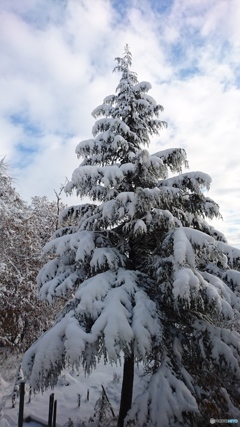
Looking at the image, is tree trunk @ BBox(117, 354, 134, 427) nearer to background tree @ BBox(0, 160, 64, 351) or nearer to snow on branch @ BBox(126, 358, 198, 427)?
snow on branch @ BBox(126, 358, 198, 427)

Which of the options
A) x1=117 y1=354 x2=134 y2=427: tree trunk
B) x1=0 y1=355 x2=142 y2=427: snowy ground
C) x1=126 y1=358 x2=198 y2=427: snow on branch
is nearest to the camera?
x1=126 y1=358 x2=198 y2=427: snow on branch

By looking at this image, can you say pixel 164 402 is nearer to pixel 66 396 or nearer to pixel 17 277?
pixel 66 396

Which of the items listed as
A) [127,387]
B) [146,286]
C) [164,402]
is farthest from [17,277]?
[164,402]

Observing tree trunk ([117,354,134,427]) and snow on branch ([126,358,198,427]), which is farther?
tree trunk ([117,354,134,427])

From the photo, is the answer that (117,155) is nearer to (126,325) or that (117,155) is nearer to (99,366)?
(126,325)

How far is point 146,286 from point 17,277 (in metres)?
6.55

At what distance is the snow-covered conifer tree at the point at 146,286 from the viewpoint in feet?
17.0

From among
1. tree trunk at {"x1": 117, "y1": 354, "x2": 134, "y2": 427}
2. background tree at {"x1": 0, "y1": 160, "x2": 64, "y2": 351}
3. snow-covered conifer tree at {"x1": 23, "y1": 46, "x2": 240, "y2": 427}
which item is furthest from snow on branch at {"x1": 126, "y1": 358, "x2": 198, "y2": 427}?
background tree at {"x1": 0, "y1": 160, "x2": 64, "y2": 351}

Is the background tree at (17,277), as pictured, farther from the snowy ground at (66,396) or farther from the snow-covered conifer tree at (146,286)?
the snow-covered conifer tree at (146,286)

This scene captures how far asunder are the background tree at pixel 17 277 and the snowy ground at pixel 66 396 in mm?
1956

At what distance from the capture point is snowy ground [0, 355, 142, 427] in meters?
8.97

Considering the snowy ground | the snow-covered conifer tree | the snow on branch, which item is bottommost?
the snowy ground

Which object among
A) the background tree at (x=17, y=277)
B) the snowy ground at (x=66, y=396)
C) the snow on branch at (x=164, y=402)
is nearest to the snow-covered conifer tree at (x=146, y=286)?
the snow on branch at (x=164, y=402)

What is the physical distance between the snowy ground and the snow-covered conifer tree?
2.88 m
